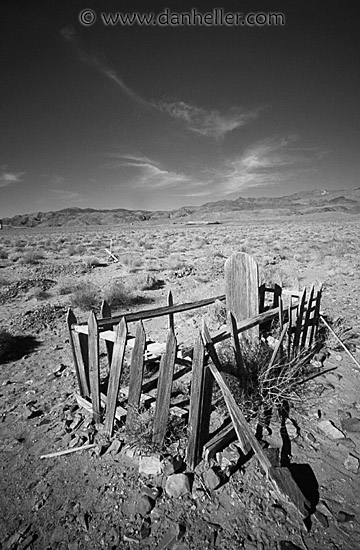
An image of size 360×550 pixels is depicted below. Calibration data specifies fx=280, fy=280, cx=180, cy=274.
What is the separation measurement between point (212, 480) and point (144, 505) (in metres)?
0.63

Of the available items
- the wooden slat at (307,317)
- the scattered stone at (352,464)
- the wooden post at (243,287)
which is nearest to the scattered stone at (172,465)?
the scattered stone at (352,464)

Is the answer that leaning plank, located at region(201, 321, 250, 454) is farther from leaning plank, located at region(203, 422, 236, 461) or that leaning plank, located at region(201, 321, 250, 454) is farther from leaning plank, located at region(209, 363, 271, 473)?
leaning plank, located at region(203, 422, 236, 461)

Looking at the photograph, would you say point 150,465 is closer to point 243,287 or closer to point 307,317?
point 243,287

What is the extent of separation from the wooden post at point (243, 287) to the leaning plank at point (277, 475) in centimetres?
175

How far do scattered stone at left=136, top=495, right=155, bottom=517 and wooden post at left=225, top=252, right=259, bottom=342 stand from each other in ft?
8.23

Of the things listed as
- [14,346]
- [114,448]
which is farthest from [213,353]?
[14,346]

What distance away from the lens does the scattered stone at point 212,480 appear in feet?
8.32

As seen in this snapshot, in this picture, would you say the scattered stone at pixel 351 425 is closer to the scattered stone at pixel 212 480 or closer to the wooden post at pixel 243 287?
the wooden post at pixel 243 287

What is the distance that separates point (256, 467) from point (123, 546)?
1338 millimetres

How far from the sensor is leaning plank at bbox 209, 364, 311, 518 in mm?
2302

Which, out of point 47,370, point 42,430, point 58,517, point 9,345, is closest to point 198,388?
point 58,517

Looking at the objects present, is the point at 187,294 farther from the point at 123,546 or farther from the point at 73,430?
the point at 123,546

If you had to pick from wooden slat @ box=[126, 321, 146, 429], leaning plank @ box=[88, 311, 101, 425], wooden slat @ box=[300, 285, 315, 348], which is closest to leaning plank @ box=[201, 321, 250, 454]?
wooden slat @ box=[126, 321, 146, 429]

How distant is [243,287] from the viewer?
170 inches
